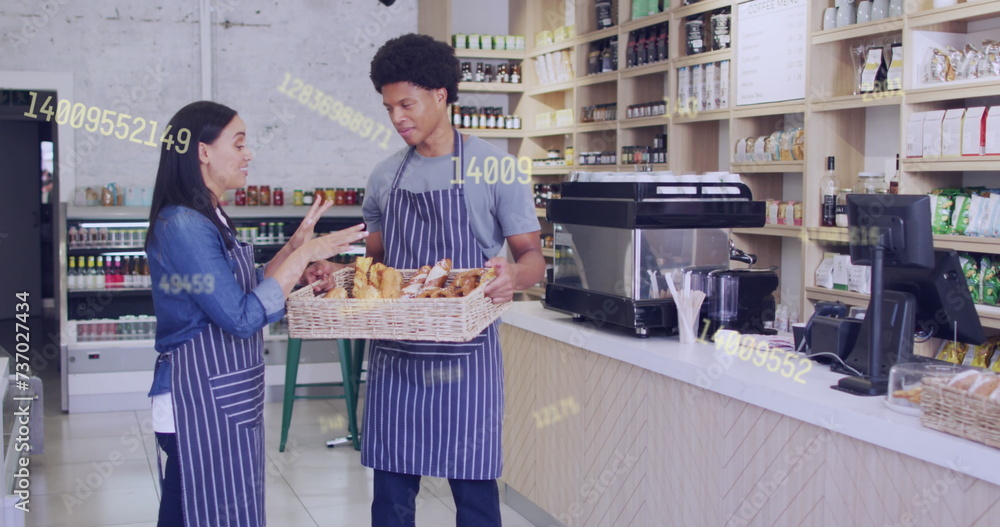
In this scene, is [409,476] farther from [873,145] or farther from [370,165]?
[370,165]

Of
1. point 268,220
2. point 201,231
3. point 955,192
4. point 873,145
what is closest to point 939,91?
point 955,192

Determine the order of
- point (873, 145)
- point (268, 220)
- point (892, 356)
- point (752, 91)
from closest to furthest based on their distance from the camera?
point (892, 356), point (873, 145), point (752, 91), point (268, 220)

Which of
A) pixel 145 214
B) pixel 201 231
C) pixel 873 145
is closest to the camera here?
pixel 201 231

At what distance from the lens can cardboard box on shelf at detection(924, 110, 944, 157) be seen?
13.4 ft

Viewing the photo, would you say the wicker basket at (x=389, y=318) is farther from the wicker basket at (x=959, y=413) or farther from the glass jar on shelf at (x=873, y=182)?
the glass jar on shelf at (x=873, y=182)

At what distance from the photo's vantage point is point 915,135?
420cm

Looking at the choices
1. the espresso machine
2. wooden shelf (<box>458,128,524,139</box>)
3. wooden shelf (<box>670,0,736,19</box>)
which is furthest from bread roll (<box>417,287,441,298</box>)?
wooden shelf (<box>458,128,524,139</box>)

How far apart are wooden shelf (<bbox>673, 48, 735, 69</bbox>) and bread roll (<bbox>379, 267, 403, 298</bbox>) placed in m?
3.59

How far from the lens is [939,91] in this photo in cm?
404

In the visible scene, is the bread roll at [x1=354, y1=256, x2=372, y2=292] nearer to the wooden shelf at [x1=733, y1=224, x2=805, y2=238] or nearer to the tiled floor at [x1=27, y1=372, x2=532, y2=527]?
the tiled floor at [x1=27, y1=372, x2=532, y2=527]

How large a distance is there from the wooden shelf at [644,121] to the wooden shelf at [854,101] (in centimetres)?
132

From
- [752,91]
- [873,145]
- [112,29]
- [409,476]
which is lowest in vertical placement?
[409,476]

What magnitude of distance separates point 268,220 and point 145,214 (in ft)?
2.99

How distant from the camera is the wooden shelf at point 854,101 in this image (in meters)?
4.32
